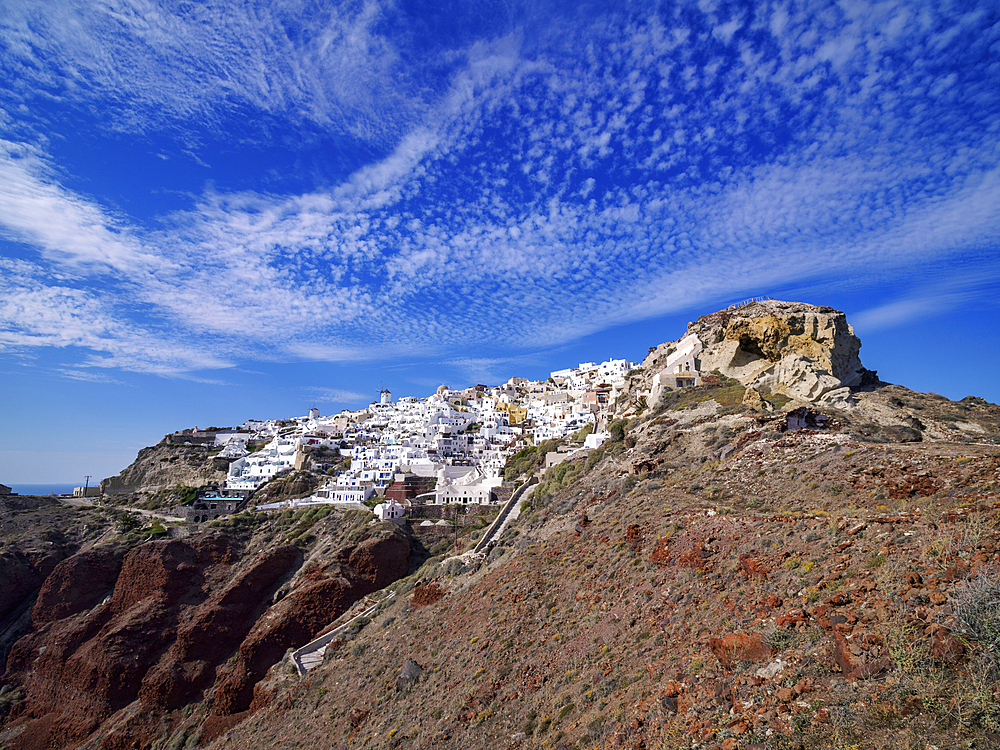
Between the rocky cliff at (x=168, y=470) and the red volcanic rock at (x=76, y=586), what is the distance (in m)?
24.6

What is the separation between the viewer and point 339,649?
22844mm

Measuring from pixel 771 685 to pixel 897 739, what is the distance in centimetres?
192

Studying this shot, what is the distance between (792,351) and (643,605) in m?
25.7

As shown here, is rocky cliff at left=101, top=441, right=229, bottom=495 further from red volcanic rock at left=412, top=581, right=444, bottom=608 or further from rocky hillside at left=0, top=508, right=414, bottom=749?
red volcanic rock at left=412, top=581, right=444, bottom=608

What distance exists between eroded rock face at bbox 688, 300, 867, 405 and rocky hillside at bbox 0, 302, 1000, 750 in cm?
19

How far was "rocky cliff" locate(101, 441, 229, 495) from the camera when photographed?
216 ft

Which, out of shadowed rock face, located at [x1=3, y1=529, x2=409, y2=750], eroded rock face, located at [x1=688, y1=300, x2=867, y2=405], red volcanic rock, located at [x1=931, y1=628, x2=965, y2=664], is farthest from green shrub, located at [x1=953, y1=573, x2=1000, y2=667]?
shadowed rock face, located at [x1=3, y1=529, x2=409, y2=750]

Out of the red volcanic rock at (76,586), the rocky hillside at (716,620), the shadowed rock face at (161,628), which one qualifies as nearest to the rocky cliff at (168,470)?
the red volcanic rock at (76,586)

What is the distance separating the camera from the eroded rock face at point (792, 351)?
2828cm

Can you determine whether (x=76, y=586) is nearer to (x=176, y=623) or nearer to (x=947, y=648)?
(x=176, y=623)

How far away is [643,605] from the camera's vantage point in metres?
11.9

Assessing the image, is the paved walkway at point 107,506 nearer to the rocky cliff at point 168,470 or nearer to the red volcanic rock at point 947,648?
the rocky cliff at point 168,470

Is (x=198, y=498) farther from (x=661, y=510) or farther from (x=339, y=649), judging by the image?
(x=661, y=510)

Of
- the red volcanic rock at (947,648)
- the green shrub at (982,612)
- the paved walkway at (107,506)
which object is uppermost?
A: the paved walkway at (107,506)
